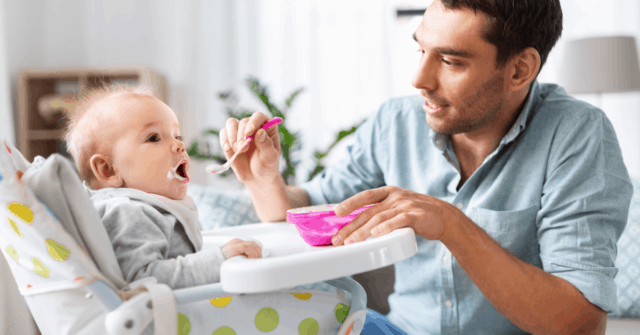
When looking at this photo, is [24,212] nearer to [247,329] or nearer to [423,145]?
[247,329]

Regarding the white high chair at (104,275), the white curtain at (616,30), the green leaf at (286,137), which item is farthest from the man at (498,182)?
the white curtain at (616,30)

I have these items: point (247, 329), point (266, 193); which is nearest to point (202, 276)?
point (247, 329)

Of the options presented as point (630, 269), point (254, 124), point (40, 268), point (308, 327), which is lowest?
point (630, 269)

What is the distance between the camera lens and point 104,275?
571 mm

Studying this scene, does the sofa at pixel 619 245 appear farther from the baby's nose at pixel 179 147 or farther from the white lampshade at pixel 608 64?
the white lampshade at pixel 608 64

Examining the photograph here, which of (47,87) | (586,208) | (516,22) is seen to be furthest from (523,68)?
(47,87)

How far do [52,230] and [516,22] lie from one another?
40.4 inches

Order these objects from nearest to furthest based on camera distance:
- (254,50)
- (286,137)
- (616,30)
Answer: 1. (286,137)
2. (616,30)
3. (254,50)

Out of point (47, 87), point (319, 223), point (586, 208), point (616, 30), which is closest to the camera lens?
point (319, 223)

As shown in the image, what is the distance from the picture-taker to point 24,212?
537 millimetres

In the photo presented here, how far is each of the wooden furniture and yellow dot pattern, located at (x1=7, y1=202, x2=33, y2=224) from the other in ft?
9.16

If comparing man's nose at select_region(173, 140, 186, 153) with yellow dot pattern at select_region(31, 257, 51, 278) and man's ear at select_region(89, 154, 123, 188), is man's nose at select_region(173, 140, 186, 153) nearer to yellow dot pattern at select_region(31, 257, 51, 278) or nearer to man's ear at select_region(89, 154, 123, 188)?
man's ear at select_region(89, 154, 123, 188)

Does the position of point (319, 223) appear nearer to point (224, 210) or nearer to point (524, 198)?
point (524, 198)

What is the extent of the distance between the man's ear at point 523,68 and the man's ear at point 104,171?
0.91 metres
